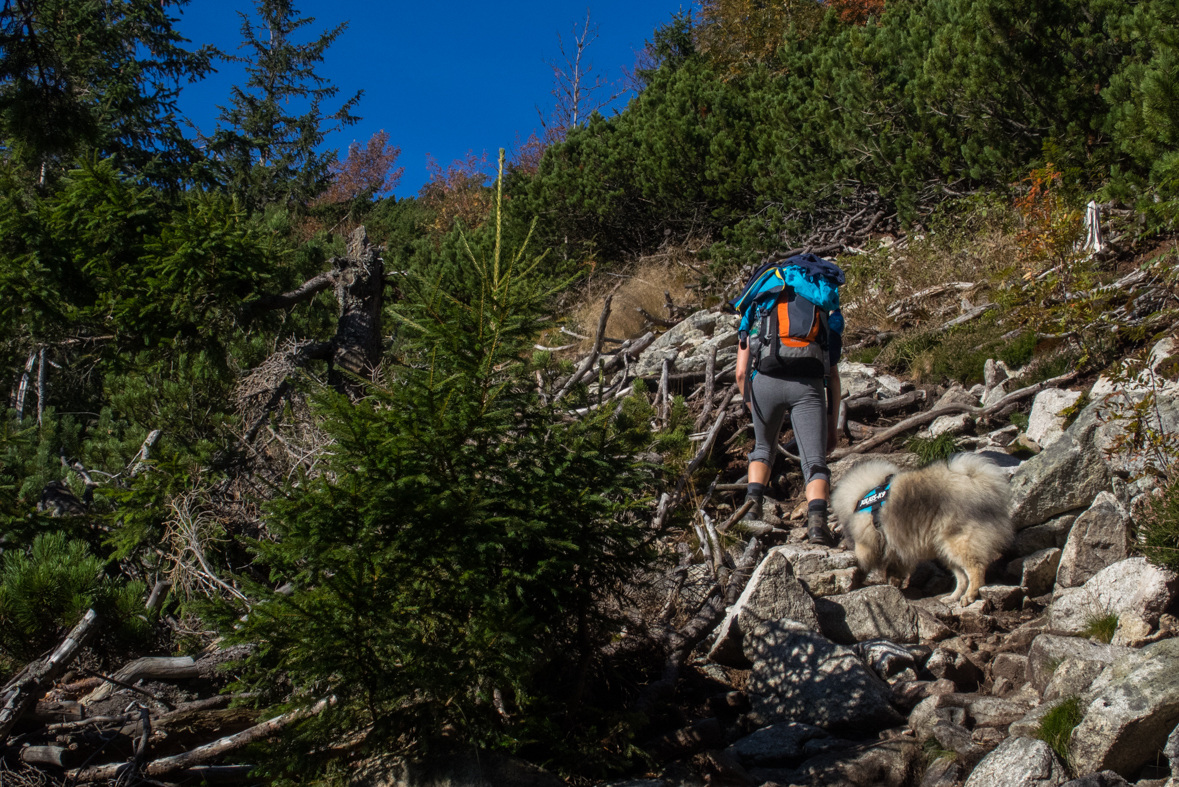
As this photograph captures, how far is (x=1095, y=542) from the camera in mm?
4219

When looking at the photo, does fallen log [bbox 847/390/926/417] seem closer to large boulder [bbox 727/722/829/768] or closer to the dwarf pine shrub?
large boulder [bbox 727/722/829/768]

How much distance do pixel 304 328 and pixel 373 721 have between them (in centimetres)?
490

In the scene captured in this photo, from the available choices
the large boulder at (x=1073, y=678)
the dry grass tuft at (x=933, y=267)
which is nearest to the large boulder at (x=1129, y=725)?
the large boulder at (x=1073, y=678)

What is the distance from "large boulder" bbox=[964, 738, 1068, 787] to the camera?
105 inches

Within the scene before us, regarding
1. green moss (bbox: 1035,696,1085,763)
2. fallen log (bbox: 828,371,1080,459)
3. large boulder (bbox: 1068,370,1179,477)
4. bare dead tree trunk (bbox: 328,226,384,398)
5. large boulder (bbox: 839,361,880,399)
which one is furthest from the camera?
large boulder (bbox: 839,361,880,399)

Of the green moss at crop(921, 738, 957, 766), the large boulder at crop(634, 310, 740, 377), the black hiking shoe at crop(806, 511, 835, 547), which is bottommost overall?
the green moss at crop(921, 738, 957, 766)

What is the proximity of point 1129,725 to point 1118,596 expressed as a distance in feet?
4.21

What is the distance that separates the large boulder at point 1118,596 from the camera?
3.55 meters

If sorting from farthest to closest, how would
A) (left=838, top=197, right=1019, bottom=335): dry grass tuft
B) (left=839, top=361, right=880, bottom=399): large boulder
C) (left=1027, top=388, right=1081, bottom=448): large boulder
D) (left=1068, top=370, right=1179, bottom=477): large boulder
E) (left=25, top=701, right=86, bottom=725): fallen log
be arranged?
(left=838, top=197, right=1019, bottom=335): dry grass tuft → (left=839, top=361, right=880, bottom=399): large boulder → (left=1027, top=388, right=1081, bottom=448): large boulder → (left=1068, top=370, right=1179, bottom=477): large boulder → (left=25, top=701, right=86, bottom=725): fallen log

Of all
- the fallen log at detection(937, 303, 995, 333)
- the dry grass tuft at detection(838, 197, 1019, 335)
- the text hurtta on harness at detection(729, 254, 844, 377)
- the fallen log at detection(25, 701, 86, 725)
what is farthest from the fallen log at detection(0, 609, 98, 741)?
the dry grass tuft at detection(838, 197, 1019, 335)

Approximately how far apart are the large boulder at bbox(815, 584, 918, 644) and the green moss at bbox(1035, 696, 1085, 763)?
1368 millimetres

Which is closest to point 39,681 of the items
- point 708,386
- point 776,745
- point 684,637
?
point 684,637

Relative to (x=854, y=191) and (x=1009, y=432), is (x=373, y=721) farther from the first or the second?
(x=854, y=191)

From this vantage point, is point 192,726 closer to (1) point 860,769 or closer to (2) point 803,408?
(1) point 860,769
